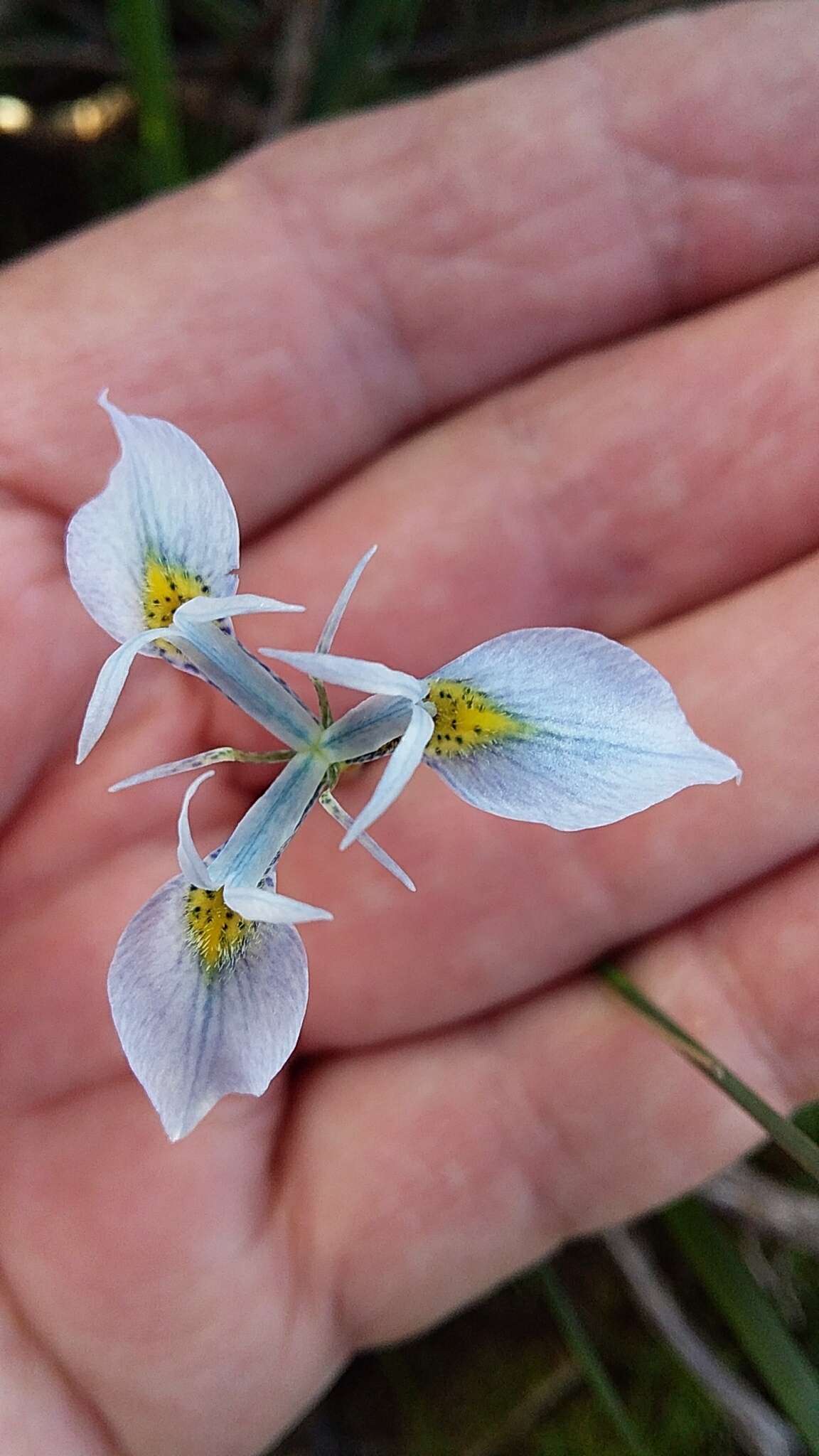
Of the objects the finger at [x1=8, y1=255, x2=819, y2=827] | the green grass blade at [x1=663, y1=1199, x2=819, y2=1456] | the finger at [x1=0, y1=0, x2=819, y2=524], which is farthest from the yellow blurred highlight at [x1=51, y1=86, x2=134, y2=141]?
the green grass blade at [x1=663, y1=1199, x2=819, y2=1456]

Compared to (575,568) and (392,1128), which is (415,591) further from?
(392,1128)

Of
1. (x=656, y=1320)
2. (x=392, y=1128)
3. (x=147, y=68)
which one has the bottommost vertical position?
(x=656, y=1320)

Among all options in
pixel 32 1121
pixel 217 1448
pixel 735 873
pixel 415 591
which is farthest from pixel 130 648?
pixel 217 1448

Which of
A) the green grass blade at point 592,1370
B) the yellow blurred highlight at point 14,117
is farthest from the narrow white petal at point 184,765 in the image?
the yellow blurred highlight at point 14,117

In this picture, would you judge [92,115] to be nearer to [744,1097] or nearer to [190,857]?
[190,857]

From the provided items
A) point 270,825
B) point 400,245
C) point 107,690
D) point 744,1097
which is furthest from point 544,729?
point 400,245

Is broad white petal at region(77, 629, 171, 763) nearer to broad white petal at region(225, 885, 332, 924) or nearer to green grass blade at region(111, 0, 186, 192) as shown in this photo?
broad white petal at region(225, 885, 332, 924)

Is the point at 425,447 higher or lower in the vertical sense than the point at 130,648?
lower

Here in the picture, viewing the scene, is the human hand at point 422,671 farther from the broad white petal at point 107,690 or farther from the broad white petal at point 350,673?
the broad white petal at point 350,673
